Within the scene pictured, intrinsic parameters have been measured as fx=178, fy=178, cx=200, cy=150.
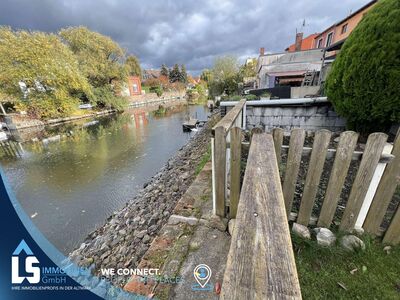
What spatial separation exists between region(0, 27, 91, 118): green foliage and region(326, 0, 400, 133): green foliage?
1706 centimetres

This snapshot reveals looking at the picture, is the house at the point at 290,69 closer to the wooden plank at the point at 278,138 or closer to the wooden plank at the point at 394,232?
the wooden plank at the point at 394,232

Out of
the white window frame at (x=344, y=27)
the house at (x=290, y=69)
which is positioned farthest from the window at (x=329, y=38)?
the house at (x=290, y=69)

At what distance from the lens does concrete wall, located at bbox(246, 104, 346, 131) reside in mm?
3748

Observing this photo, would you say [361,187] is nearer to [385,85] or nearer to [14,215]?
[385,85]

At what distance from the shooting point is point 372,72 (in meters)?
2.46

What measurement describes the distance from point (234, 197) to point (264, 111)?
10.3 feet

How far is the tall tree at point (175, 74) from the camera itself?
1852 inches

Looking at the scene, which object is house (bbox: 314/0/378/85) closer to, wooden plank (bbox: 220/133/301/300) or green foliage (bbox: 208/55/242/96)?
green foliage (bbox: 208/55/242/96)

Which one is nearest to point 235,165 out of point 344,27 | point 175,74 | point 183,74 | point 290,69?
point 290,69

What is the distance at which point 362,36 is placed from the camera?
8.73 feet

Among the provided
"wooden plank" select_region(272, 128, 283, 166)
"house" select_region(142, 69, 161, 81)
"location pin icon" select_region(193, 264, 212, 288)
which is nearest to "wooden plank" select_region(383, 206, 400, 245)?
"wooden plank" select_region(272, 128, 283, 166)

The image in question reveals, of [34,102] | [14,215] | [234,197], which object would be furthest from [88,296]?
[34,102]

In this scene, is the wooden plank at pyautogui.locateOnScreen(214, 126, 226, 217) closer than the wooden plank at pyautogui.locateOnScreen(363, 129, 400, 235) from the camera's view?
No

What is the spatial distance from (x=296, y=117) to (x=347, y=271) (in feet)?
10.8
